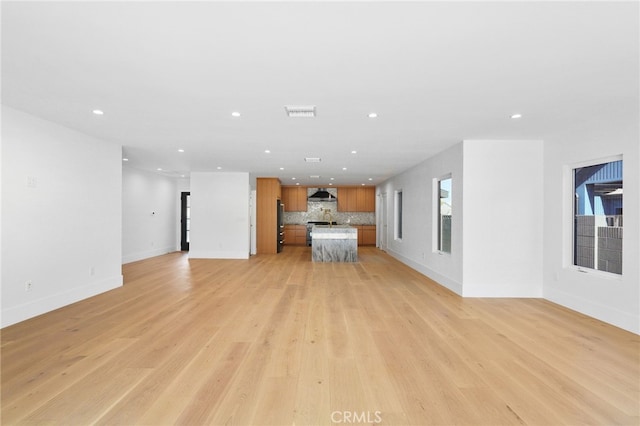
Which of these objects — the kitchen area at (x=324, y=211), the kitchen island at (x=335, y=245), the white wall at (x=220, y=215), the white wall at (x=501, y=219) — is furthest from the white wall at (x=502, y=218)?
the kitchen area at (x=324, y=211)

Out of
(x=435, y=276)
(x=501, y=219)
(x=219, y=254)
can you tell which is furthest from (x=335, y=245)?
(x=501, y=219)

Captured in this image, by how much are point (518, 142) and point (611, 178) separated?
1.29 meters

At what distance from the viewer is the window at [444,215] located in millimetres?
5453

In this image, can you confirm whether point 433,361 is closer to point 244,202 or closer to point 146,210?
point 244,202

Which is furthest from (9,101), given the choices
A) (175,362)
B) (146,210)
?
(146,210)

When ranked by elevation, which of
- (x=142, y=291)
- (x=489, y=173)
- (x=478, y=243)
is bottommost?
(x=142, y=291)

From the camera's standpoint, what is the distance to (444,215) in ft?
18.5

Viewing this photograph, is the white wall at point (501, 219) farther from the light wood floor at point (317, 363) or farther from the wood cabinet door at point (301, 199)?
the wood cabinet door at point (301, 199)

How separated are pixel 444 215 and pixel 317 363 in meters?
4.20

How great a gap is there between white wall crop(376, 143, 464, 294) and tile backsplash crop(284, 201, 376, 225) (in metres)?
3.44

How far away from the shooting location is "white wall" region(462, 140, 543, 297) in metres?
4.61

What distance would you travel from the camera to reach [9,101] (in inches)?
125

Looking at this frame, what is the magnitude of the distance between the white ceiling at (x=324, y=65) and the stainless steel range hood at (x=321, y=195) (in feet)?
26.0

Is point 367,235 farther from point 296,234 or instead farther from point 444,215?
point 444,215
